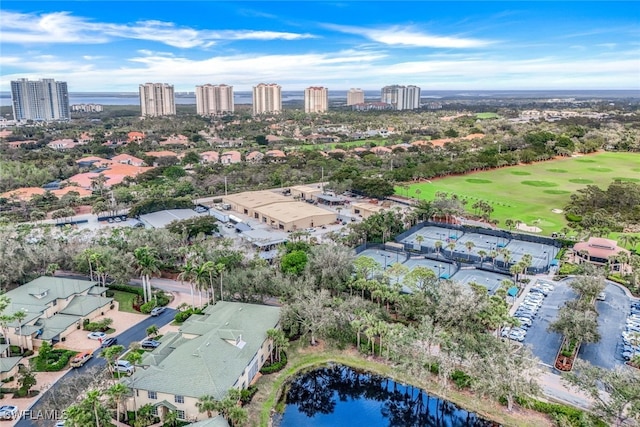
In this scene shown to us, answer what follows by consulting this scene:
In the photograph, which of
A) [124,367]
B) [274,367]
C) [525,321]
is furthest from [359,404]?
[525,321]

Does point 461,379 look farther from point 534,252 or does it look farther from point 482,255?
point 534,252

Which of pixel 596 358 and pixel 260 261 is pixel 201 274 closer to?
pixel 260 261

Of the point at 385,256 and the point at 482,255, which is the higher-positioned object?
the point at 482,255

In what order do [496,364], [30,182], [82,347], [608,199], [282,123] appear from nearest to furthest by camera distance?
[496,364] → [82,347] → [608,199] → [30,182] → [282,123]

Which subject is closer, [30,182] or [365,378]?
[365,378]

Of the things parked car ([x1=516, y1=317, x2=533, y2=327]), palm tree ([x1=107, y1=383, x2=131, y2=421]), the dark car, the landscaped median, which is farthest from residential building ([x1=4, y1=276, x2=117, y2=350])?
Answer: parked car ([x1=516, y1=317, x2=533, y2=327])

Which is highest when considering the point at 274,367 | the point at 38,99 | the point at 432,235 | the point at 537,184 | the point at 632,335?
the point at 38,99

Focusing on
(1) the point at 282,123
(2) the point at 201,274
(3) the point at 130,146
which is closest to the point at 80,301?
(2) the point at 201,274
